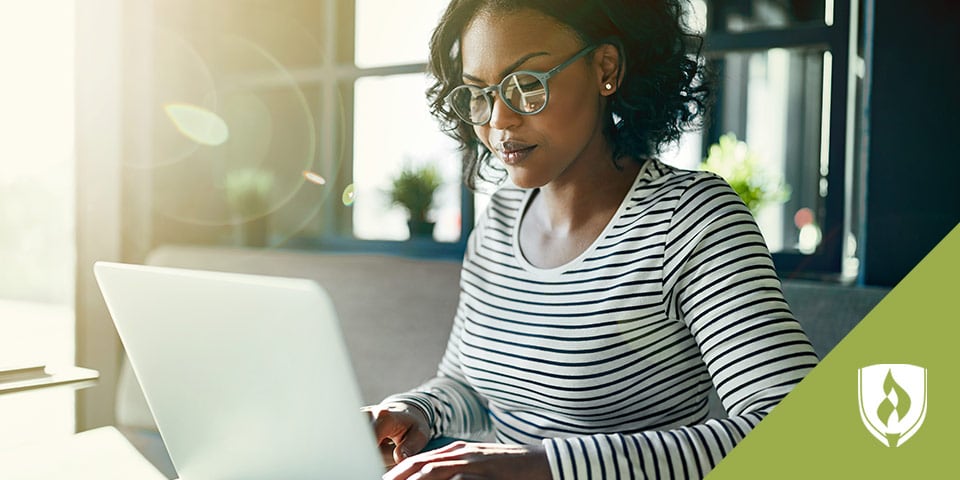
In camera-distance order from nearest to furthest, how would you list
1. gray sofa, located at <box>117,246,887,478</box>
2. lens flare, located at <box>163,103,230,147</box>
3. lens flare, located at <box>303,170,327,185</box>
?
gray sofa, located at <box>117,246,887,478</box> → lens flare, located at <box>163,103,230,147</box> → lens flare, located at <box>303,170,327,185</box>

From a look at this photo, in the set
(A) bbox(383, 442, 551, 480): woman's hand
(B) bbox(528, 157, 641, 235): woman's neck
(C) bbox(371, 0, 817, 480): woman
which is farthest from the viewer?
(B) bbox(528, 157, 641, 235): woman's neck

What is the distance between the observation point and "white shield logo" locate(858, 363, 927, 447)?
0.79 m

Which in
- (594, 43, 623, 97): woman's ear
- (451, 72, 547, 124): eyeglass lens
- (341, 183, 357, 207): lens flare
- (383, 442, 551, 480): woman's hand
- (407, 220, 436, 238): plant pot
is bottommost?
(383, 442, 551, 480): woman's hand

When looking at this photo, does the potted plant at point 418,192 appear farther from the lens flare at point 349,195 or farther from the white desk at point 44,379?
the white desk at point 44,379

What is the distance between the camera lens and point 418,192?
2398 mm

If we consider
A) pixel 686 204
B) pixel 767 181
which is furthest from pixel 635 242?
pixel 767 181

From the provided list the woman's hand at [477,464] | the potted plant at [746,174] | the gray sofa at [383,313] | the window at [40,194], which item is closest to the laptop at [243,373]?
the woman's hand at [477,464]

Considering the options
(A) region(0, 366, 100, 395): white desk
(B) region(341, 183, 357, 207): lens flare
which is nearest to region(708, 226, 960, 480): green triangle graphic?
(A) region(0, 366, 100, 395): white desk

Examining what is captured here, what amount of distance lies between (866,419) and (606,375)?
358 mm

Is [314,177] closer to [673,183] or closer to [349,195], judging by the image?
[349,195]

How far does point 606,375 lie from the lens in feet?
3.56

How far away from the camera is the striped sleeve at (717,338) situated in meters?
0.80

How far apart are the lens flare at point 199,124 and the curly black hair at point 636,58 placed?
1593 millimetres

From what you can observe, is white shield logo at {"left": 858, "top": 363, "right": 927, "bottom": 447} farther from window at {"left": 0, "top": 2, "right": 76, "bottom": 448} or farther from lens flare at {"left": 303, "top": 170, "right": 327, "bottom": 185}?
window at {"left": 0, "top": 2, "right": 76, "bottom": 448}
